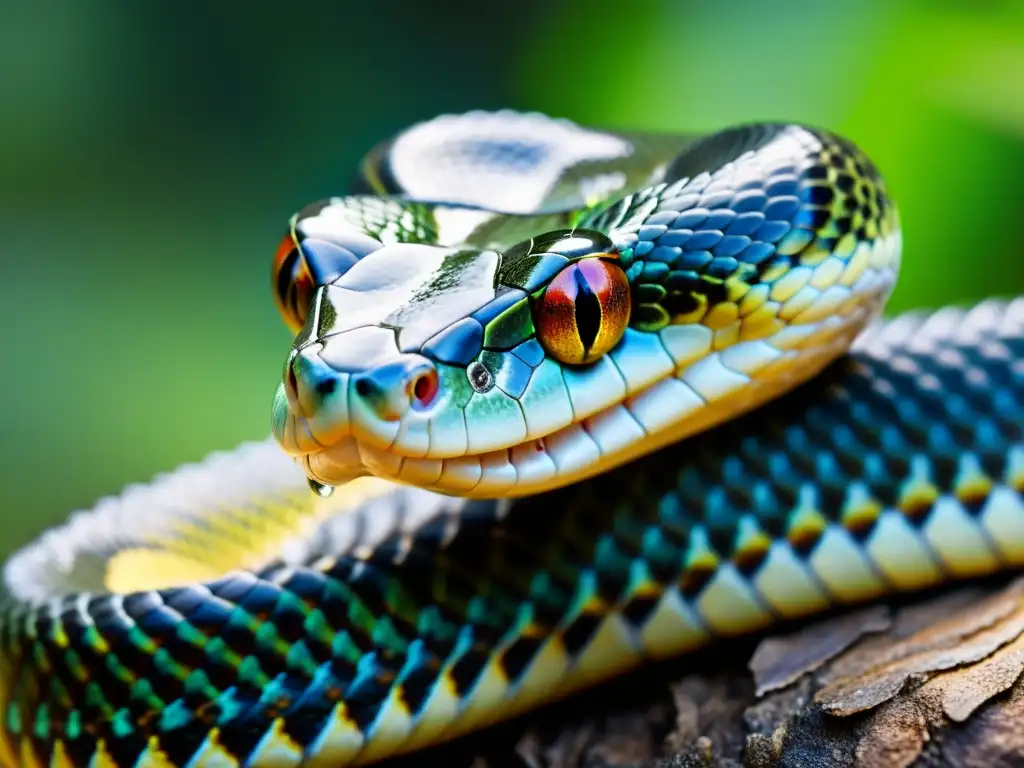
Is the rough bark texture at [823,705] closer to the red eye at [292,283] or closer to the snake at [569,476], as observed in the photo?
the snake at [569,476]

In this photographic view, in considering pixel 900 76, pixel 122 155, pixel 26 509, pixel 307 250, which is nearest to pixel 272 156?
pixel 122 155

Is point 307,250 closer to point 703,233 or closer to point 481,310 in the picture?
point 481,310

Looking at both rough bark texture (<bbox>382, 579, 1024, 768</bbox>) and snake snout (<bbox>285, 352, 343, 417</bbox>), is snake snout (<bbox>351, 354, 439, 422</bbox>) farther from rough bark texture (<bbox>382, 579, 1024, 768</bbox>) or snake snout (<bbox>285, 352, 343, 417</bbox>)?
rough bark texture (<bbox>382, 579, 1024, 768</bbox>)

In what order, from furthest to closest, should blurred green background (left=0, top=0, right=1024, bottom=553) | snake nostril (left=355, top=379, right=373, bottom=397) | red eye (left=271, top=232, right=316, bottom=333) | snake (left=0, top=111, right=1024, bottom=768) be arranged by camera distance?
1. blurred green background (left=0, top=0, right=1024, bottom=553)
2. red eye (left=271, top=232, right=316, bottom=333)
3. snake (left=0, top=111, right=1024, bottom=768)
4. snake nostril (left=355, top=379, right=373, bottom=397)

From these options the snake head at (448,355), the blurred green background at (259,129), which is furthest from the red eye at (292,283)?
the blurred green background at (259,129)

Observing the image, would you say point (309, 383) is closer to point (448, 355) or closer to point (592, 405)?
point (448, 355)

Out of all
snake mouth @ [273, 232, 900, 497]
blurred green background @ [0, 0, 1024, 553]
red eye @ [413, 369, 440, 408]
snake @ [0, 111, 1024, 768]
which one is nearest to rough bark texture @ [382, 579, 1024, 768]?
snake @ [0, 111, 1024, 768]

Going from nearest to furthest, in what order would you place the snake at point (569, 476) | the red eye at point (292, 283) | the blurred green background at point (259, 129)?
the snake at point (569, 476) → the red eye at point (292, 283) → the blurred green background at point (259, 129)
